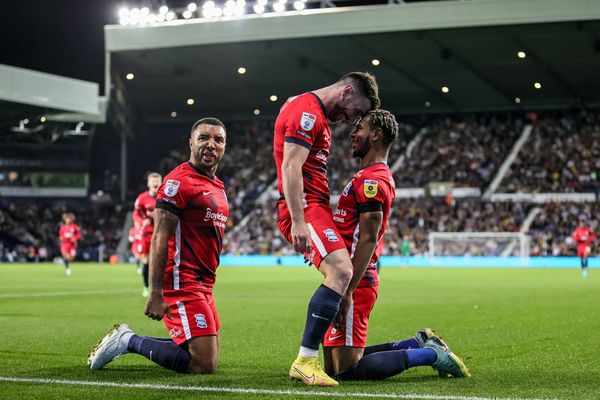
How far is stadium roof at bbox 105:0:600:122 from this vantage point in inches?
1463

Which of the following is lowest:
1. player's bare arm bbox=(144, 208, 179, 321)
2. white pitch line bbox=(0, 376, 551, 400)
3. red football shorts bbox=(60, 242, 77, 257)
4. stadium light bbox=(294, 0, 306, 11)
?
white pitch line bbox=(0, 376, 551, 400)

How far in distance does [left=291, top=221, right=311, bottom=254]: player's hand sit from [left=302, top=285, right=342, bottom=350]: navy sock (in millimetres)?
338

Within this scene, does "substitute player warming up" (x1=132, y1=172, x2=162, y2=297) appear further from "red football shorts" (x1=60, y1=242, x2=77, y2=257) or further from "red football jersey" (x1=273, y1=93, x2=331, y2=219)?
"red football shorts" (x1=60, y1=242, x2=77, y2=257)

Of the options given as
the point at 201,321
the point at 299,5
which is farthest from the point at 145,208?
the point at 299,5

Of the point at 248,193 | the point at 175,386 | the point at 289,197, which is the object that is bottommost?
the point at 175,386

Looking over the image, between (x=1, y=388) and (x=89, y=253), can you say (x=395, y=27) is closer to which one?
(x=89, y=253)

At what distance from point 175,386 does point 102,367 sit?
132 centimetres

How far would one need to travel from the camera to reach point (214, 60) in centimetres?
4494

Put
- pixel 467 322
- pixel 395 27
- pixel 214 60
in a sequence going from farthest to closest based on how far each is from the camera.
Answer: pixel 214 60 → pixel 395 27 → pixel 467 322

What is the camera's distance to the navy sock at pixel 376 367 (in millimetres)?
6590

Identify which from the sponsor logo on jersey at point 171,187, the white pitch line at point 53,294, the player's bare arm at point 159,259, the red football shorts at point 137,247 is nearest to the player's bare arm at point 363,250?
the player's bare arm at point 159,259

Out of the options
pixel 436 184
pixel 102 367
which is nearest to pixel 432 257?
pixel 436 184

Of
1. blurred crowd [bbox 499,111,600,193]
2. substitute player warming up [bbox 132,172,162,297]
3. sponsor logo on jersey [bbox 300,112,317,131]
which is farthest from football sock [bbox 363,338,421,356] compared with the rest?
blurred crowd [bbox 499,111,600,193]

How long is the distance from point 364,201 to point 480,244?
3888 cm
